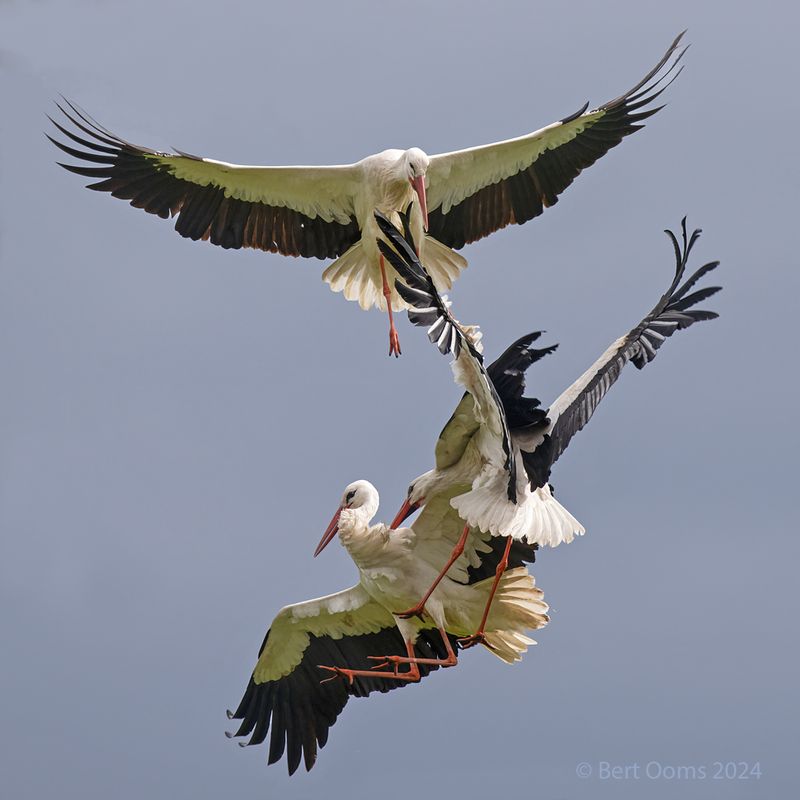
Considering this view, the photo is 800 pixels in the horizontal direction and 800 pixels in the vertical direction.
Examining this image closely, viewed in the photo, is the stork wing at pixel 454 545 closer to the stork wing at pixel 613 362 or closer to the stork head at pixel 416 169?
the stork wing at pixel 613 362

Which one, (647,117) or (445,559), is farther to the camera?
(647,117)

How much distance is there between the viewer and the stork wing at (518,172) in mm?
11273

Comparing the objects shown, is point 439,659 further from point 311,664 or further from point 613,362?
point 613,362

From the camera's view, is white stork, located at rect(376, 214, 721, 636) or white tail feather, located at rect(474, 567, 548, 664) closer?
white stork, located at rect(376, 214, 721, 636)

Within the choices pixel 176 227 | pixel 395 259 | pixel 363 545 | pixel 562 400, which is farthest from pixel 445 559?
pixel 176 227

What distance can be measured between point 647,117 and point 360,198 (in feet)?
5.93

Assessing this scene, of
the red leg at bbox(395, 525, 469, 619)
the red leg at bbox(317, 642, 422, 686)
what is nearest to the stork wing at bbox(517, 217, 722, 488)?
the red leg at bbox(395, 525, 469, 619)

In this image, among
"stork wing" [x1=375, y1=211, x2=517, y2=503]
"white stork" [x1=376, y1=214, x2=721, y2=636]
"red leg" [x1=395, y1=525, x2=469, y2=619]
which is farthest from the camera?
"red leg" [x1=395, y1=525, x2=469, y2=619]

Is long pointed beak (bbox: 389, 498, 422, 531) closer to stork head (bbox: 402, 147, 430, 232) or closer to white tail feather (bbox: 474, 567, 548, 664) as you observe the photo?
white tail feather (bbox: 474, 567, 548, 664)

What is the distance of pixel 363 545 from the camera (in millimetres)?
9383

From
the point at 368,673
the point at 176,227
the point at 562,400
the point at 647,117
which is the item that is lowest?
the point at 368,673

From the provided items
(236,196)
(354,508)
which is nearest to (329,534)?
(354,508)

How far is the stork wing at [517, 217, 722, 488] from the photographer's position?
8.71 metres

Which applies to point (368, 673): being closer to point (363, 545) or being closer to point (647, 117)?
point (363, 545)
